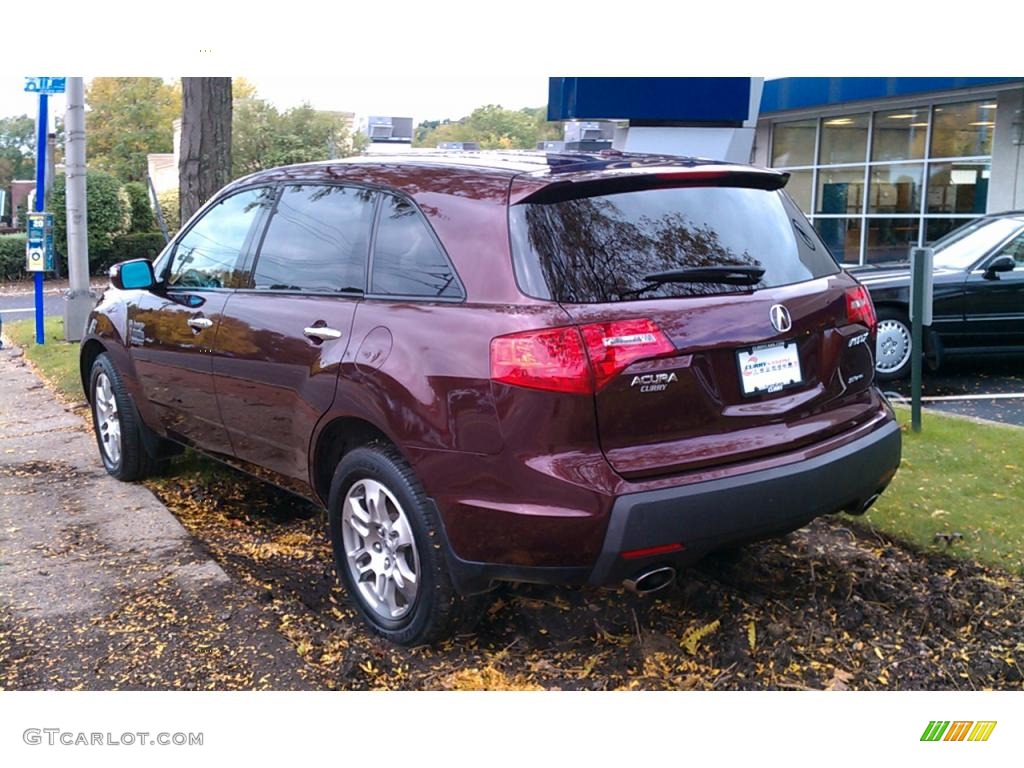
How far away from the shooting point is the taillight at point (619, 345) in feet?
10.3

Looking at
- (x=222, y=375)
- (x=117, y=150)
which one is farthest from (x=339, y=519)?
(x=117, y=150)

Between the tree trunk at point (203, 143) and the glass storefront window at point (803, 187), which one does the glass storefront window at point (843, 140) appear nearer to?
the glass storefront window at point (803, 187)

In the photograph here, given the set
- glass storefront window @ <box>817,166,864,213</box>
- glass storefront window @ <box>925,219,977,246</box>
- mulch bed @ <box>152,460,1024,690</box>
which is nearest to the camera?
mulch bed @ <box>152,460,1024,690</box>

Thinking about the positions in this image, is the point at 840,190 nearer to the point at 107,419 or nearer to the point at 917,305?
the point at 917,305

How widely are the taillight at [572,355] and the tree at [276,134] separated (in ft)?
109

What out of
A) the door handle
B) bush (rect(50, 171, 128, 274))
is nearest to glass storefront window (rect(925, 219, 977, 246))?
the door handle

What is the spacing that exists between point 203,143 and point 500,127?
35.9 ft

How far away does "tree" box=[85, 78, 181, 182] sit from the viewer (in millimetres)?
44531

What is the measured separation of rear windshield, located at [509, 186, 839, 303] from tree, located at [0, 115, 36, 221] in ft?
144

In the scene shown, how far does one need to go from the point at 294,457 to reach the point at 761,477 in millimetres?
1933

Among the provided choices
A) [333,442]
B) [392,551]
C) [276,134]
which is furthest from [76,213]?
[276,134]

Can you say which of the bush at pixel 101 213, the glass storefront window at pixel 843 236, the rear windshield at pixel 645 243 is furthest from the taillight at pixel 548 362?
the bush at pixel 101 213

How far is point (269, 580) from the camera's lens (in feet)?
15.1

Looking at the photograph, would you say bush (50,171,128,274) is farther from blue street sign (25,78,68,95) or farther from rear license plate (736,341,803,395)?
rear license plate (736,341,803,395)
